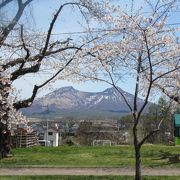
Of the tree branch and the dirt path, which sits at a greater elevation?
the tree branch

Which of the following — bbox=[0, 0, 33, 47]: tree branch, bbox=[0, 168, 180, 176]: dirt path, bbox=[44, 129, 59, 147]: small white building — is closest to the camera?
bbox=[0, 168, 180, 176]: dirt path

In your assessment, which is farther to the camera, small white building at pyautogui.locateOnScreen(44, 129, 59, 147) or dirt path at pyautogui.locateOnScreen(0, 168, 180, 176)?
small white building at pyautogui.locateOnScreen(44, 129, 59, 147)

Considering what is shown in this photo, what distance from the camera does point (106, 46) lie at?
14.7 m

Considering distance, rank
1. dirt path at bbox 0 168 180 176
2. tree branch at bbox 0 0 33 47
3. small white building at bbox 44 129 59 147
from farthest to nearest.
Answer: small white building at bbox 44 129 59 147 < tree branch at bbox 0 0 33 47 < dirt path at bbox 0 168 180 176

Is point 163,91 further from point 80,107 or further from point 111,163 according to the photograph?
point 80,107

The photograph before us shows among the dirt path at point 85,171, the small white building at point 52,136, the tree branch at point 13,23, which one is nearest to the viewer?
the dirt path at point 85,171

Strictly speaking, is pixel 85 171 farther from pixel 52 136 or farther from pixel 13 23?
pixel 52 136

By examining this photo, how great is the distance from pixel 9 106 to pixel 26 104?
21.0ft

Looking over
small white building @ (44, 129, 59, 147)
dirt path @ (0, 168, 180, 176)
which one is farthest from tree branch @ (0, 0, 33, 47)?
small white building @ (44, 129, 59, 147)

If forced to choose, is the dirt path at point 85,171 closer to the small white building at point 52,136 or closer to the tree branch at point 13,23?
the tree branch at point 13,23

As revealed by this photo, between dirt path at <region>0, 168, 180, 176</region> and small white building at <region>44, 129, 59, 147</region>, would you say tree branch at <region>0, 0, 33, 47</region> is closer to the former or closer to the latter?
dirt path at <region>0, 168, 180, 176</region>

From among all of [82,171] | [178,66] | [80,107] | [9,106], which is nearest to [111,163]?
[82,171]

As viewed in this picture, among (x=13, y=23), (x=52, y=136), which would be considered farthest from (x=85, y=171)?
(x=52, y=136)

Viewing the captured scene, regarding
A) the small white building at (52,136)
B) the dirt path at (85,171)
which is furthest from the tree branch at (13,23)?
the small white building at (52,136)
